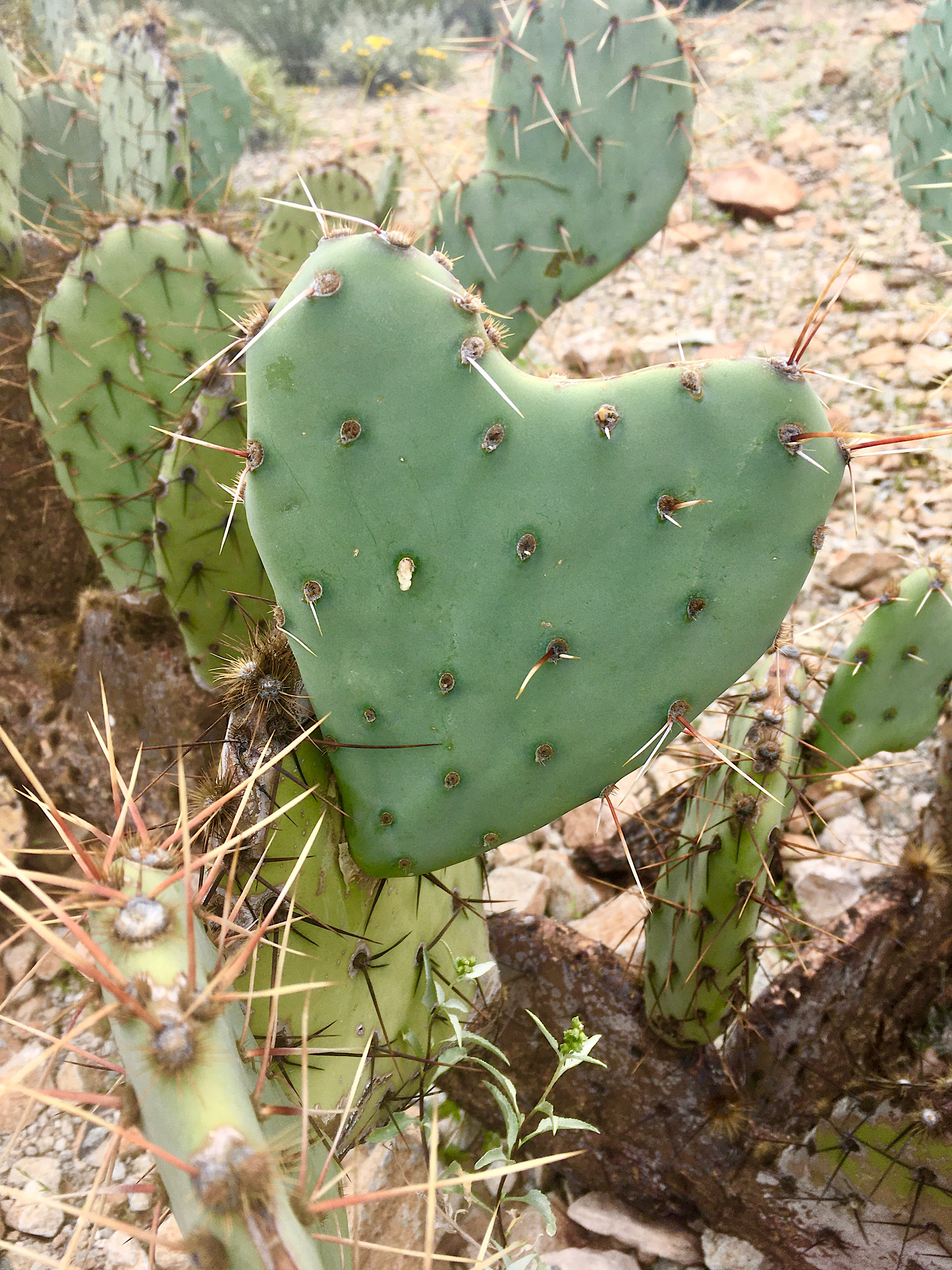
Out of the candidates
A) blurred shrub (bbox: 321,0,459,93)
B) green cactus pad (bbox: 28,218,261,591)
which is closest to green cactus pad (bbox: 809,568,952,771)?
green cactus pad (bbox: 28,218,261,591)

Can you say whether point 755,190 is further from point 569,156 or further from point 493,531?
point 493,531

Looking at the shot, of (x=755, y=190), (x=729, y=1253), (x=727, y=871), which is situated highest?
(x=755, y=190)

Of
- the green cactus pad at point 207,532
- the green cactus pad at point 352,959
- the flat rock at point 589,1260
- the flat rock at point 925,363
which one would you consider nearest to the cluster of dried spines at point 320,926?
the green cactus pad at point 352,959

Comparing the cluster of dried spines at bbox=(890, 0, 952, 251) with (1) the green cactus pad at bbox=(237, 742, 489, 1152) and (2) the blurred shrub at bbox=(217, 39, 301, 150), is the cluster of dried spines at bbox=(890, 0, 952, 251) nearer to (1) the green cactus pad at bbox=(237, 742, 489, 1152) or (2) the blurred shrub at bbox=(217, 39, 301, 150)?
(1) the green cactus pad at bbox=(237, 742, 489, 1152)

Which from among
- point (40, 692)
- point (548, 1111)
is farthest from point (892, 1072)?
point (40, 692)

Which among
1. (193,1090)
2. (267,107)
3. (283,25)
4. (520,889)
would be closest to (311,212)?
(520,889)
